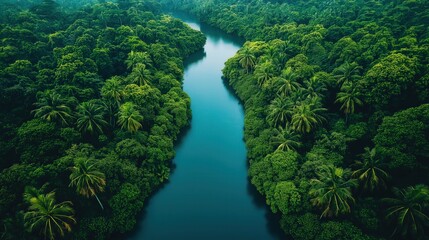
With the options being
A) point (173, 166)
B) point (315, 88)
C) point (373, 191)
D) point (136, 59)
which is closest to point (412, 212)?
point (373, 191)

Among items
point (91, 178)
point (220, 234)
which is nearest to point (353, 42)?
point (220, 234)

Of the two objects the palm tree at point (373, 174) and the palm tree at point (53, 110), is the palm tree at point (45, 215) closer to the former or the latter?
the palm tree at point (53, 110)

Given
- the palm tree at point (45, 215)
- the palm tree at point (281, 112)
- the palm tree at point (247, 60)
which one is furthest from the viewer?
the palm tree at point (247, 60)

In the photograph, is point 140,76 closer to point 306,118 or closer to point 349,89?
point 306,118

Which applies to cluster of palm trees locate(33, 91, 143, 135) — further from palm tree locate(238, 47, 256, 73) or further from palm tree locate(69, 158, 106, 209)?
palm tree locate(238, 47, 256, 73)

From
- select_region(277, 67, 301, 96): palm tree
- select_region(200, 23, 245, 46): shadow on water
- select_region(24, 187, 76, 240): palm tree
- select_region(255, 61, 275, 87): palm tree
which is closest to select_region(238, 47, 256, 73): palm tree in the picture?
select_region(255, 61, 275, 87): palm tree

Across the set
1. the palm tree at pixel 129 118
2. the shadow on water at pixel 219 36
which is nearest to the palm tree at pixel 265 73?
the palm tree at pixel 129 118

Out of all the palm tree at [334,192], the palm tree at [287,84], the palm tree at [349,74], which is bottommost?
the palm tree at [334,192]
